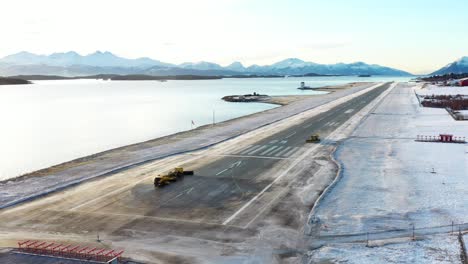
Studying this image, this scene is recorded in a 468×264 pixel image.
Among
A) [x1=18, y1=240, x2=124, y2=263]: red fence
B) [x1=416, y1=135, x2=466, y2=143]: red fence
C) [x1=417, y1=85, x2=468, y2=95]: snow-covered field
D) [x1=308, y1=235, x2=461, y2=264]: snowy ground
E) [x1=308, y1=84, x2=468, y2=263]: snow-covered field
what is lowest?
[x1=18, y1=240, x2=124, y2=263]: red fence

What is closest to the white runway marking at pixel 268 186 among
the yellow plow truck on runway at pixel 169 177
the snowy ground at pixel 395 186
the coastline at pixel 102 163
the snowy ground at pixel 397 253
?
the snowy ground at pixel 395 186

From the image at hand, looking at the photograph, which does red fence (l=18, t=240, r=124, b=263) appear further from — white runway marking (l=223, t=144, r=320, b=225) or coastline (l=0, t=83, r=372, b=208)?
coastline (l=0, t=83, r=372, b=208)

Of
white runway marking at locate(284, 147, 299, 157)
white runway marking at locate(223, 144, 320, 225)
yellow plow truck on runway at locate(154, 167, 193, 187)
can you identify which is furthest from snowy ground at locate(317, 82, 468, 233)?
yellow plow truck on runway at locate(154, 167, 193, 187)

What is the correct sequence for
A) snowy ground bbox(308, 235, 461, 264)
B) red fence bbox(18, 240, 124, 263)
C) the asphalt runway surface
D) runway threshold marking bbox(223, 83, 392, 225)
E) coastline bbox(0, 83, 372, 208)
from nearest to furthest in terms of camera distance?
1. snowy ground bbox(308, 235, 461, 264)
2. red fence bbox(18, 240, 124, 263)
3. runway threshold marking bbox(223, 83, 392, 225)
4. the asphalt runway surface
5. coastline bbox(0, 83, 372, 208)

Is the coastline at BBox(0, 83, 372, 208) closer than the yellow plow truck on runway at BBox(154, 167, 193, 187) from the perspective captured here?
Yes

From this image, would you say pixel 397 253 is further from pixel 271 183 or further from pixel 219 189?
pixel 219 189

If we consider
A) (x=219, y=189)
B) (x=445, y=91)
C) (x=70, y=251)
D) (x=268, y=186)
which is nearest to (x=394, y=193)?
(x=268, y=186)

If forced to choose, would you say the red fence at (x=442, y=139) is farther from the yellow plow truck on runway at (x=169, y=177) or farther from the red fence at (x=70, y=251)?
the red fence at (x=70, y=251)
